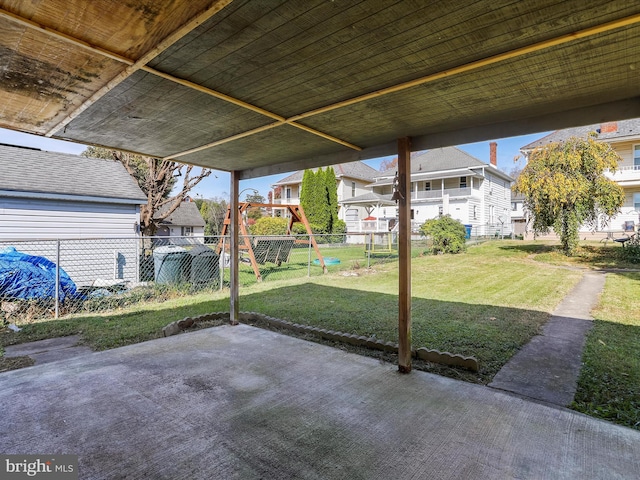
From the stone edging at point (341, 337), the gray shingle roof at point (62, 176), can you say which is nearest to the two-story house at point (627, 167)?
the stone edging at point (341, 337)

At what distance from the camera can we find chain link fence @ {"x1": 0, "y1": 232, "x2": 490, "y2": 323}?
213 inches

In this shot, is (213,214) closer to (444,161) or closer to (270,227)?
(270,227)

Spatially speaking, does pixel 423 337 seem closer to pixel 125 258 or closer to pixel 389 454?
pixel 389 454

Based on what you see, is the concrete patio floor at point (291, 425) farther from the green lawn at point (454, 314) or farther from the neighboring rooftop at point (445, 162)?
the neighboring rooftop at point (445, 162)

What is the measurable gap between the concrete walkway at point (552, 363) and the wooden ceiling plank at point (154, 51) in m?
3.39

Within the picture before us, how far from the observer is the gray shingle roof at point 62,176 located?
768cm

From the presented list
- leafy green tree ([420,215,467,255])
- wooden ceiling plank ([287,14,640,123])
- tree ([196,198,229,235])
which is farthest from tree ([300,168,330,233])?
wooden ceiling plank ([287,14,640,123])

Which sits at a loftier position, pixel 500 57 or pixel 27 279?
pixel 500 57

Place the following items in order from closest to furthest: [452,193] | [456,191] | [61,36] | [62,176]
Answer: [61,36]
[62,176]
[456,191]
[452,193]

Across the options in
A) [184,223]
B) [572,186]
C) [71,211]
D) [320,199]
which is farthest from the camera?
[320,199]

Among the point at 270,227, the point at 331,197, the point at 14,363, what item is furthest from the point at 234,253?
the point at 331,197

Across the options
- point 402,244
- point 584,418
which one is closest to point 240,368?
point 402,244

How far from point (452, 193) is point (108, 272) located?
745 inches

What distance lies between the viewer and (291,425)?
2.34 meters
